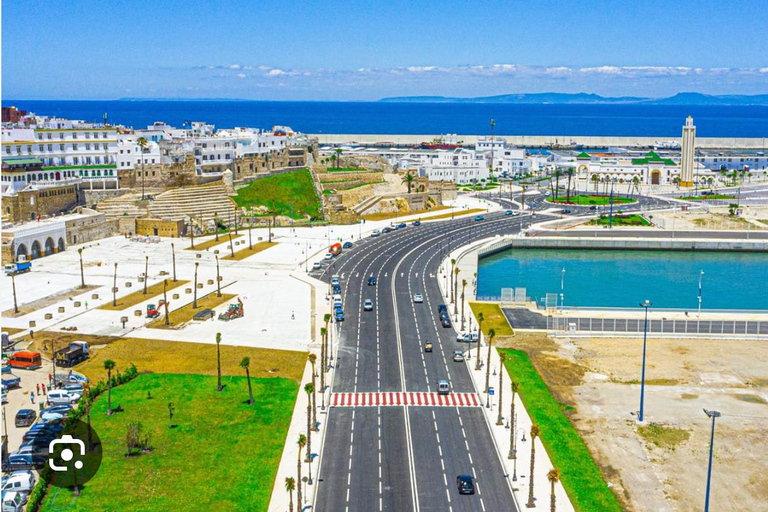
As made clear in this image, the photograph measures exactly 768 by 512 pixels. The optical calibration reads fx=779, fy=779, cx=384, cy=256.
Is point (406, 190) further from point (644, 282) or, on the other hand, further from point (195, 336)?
point (195, 336)

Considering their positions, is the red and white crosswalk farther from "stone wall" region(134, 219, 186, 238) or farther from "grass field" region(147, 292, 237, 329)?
"stone wall" region(134, 219, 186, 238)

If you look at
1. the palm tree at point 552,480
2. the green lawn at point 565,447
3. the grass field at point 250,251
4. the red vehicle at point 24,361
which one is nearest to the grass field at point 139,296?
the grass field at point 250,251

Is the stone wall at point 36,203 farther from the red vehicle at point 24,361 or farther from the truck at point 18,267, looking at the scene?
the red vehicle at point 24,361

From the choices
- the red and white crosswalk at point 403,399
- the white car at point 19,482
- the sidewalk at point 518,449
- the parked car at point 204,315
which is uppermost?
the parked car at point 204,315

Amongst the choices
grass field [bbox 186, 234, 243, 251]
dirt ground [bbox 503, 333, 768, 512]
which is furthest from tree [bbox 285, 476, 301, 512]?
grass field [bbox 186, 234, 243, 251]

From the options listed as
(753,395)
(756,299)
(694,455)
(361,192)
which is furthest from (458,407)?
(361,192)
